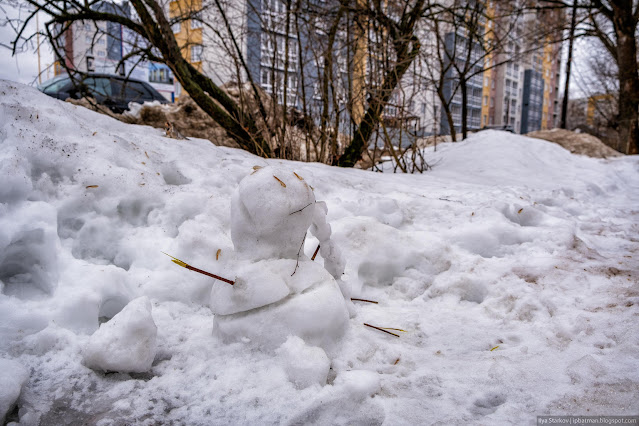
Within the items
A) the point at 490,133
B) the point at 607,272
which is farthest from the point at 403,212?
the point at 490,133

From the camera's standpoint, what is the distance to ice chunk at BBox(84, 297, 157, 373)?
1.10m

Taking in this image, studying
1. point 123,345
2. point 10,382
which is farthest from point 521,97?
point 10,382

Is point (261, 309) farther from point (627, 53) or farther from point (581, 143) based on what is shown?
point (581, 143)

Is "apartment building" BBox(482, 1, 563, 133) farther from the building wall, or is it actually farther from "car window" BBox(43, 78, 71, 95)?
"car window" BBox(43, 78, 71, 95)

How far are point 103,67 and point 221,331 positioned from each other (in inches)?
206

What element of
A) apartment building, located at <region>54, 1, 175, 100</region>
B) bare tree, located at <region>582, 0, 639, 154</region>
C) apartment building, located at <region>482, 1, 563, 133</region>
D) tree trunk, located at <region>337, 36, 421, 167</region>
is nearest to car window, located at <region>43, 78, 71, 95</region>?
apartment building, located at <region>54, 1, 175, 100</region>

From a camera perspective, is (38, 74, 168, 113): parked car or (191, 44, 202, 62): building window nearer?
(38, 74, 168, 113): parked car

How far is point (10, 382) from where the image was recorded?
3.11 ft

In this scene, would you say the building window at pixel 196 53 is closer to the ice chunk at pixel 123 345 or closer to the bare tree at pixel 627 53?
the ice chunk at pixel 123 345

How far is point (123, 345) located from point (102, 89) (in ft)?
25.9

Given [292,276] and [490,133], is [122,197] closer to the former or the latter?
[292,276]

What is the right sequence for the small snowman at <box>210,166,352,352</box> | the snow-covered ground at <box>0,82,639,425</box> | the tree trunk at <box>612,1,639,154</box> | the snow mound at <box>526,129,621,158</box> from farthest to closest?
the snow mound at <box>526,129,621,158</box>, the tree trunk at <box>612,1,639,154</box>, the small snowman at <box>210,166,352,352</box>, the snow-covered ground at <box>0,82,639,425</box>

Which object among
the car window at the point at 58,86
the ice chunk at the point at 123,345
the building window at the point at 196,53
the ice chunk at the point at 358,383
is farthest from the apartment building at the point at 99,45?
the ice chunk at the point at 358,383

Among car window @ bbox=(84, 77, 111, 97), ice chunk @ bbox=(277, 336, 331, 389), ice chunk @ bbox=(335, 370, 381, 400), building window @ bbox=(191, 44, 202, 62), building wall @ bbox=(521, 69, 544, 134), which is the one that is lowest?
ice chunk @ bbox=(335, 370, 381, 400)
